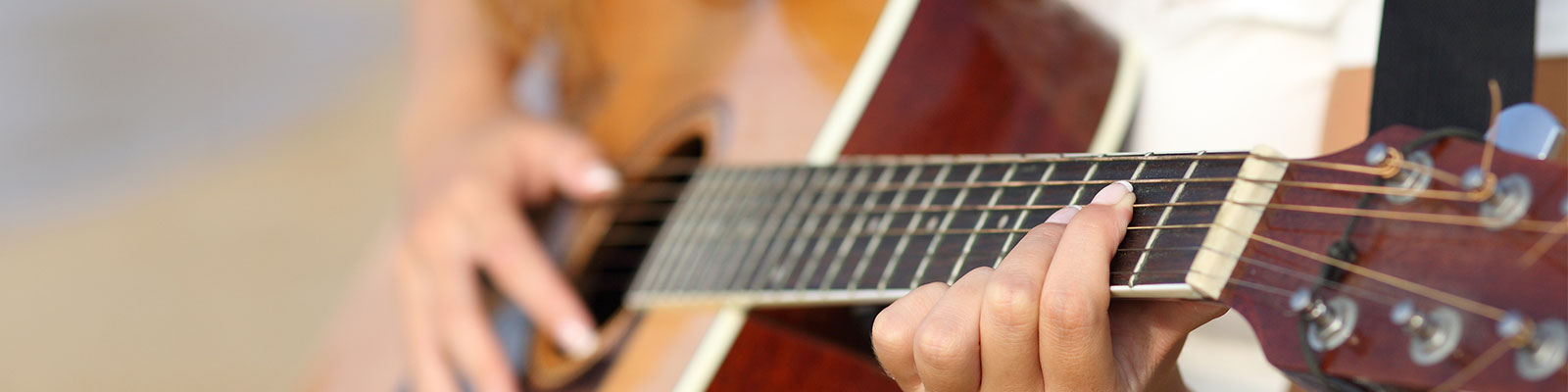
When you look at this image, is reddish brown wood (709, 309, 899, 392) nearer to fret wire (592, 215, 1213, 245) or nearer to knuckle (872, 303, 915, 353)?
fret wire (592, 215, 1213, 245)

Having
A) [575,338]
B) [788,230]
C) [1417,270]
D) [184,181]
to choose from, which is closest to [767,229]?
[788,230]

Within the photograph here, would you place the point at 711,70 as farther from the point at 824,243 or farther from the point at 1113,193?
the point at 1113,193

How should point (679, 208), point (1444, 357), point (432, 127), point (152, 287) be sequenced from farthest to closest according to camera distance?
point (152, 287), point (432, 127), point (679, 208), point (1444, 357)

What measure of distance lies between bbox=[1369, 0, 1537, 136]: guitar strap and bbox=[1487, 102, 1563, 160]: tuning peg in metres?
0.17

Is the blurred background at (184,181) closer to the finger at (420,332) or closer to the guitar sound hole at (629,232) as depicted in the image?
the finger at (420,332)

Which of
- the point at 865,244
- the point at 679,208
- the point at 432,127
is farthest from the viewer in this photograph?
the point at 432,127

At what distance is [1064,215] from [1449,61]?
0.72ft

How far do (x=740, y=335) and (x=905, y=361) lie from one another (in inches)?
10.2

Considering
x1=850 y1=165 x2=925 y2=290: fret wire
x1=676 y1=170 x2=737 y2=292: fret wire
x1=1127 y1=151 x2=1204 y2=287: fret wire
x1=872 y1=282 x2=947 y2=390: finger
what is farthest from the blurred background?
x1=1127 y1=151 x2=1204 y2=287: fret wire

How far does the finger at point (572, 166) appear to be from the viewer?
1006mm

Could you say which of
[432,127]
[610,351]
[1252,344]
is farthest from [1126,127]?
[432,127]

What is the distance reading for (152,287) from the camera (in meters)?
2.31

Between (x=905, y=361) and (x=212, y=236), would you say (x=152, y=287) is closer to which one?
(x=212, y=236)

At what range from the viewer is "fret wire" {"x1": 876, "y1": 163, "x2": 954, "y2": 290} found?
0.61 m
